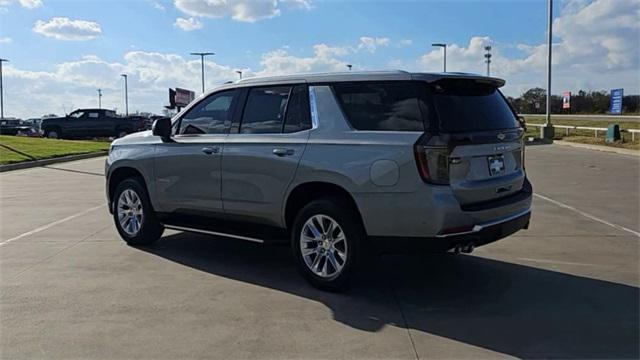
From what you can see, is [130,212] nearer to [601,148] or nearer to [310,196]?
[310,196]

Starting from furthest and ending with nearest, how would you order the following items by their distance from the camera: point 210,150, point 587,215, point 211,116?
point 587,215, point 211,116, point 210,150

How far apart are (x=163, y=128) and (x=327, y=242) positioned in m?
2.56

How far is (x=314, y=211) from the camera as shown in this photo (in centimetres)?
548

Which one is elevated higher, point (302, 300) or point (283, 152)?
point (283, 152)

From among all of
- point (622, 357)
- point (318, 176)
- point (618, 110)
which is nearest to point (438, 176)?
point (318, 176)

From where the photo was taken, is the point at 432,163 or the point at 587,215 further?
the point at 587,215

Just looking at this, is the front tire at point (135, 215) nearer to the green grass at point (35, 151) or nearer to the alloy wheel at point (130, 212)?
the alloy wheel at point (130, 212)

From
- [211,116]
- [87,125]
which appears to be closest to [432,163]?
[211,116]

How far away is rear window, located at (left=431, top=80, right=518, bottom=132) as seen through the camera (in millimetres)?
5066

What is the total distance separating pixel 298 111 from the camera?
228 inches

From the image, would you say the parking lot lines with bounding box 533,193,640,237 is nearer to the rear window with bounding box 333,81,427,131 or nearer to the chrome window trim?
the rear window with bounding box 333,81,427,131

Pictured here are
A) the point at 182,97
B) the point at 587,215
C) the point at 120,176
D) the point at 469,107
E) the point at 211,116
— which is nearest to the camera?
the point at 469,107

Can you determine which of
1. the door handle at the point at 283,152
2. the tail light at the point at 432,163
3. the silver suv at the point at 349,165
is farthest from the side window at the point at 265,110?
the tail light at the point at 432,163

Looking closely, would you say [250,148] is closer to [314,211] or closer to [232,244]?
[314,211]
